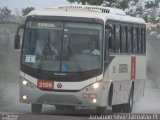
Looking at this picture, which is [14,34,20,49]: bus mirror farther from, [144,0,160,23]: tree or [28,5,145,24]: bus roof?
[144,0,160,23]: tree

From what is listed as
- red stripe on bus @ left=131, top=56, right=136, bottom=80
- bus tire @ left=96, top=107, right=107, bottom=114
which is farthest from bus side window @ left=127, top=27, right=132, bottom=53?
bus tire @ left=96, top=107, right=107, bottom=114

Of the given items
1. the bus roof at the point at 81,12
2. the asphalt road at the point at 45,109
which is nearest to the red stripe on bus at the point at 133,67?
the asphalt road at the point at 45,109

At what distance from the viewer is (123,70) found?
86.4 feet

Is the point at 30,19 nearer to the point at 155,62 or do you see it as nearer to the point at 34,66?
the point at 34,66

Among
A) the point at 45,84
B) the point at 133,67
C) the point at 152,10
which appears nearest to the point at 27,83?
the point at 45,84

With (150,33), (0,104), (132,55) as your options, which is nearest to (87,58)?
(132,55)

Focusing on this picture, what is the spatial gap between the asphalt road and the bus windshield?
4.95 ft

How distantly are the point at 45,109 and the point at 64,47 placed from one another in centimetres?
485

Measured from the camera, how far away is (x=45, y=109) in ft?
91.0

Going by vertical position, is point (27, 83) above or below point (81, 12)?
below

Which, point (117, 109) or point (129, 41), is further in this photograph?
point (117, 109)

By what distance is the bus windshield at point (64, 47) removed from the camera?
76.5ft

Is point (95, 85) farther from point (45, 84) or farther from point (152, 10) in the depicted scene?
point (152, 10)

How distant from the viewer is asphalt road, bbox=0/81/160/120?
22.3 meters
